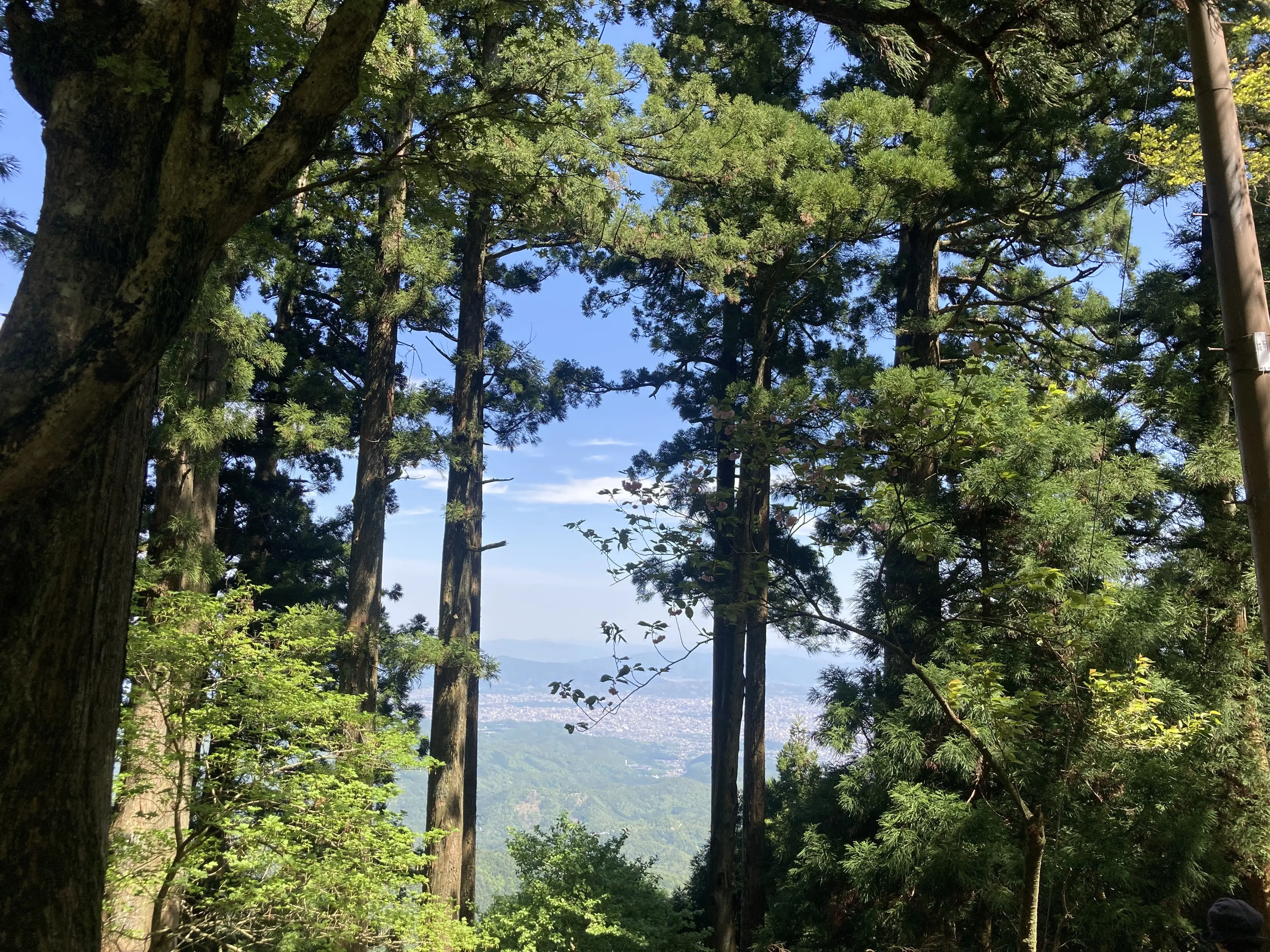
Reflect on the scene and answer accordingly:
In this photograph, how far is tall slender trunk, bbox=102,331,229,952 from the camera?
206 inches

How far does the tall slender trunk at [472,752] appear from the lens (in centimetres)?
1068

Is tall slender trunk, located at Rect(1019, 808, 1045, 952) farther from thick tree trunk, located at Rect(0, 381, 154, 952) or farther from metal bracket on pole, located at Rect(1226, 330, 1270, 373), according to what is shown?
thick tree trunk, located at Rect(0, 381, 154, 952)

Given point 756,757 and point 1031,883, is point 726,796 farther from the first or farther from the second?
point 1031,883

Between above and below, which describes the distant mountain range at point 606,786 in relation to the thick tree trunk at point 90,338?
below

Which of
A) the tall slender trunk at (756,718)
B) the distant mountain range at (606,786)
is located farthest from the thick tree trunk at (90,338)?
the distant mountain range at (606,786)

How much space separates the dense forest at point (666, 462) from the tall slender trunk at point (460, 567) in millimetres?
72

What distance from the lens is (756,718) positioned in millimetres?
10531

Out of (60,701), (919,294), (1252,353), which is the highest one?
(919,294)

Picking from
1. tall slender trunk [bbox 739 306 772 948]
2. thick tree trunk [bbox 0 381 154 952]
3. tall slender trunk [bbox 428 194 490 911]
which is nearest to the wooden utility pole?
thick tree trunk [bbox 0 381 154 952]

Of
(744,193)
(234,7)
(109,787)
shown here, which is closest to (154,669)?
(109,787)

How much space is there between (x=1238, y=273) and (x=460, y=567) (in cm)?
911

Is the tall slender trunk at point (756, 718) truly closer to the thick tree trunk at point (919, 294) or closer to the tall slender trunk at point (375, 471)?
the thick tree trunk at point (919, 294)

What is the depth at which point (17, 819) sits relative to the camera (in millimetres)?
1881

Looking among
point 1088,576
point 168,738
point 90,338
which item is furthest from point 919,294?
point 90,338
